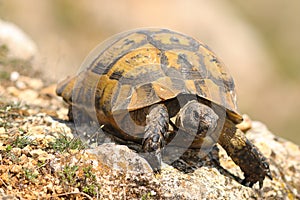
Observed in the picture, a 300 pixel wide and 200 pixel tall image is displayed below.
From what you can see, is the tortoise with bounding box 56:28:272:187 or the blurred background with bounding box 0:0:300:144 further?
the blurred background with bounding box 0:0:300:144

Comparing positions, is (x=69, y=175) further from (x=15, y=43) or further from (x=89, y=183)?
(x=15, y=43)

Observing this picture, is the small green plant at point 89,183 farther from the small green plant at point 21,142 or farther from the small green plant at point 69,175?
the small green plant at point 21,142

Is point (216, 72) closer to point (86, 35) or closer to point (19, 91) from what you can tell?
point (19, 91)

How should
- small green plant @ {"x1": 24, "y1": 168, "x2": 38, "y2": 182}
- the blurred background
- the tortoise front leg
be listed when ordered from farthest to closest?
the blurred background
the tortoise front leg
small green plant @ {"x1": 24, "y1": 168, "x2": 38, "y2": 182}

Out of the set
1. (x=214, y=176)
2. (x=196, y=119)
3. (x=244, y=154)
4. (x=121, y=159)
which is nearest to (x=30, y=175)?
(x=121, y=159)

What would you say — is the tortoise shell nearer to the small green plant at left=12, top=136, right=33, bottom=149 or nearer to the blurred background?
the small green plant at left=12, top=136, right=33, bottom=149

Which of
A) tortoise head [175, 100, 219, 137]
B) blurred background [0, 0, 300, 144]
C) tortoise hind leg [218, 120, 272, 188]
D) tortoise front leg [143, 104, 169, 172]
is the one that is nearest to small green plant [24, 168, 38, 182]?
tortoise front leg [143, 104, 169, 172]
